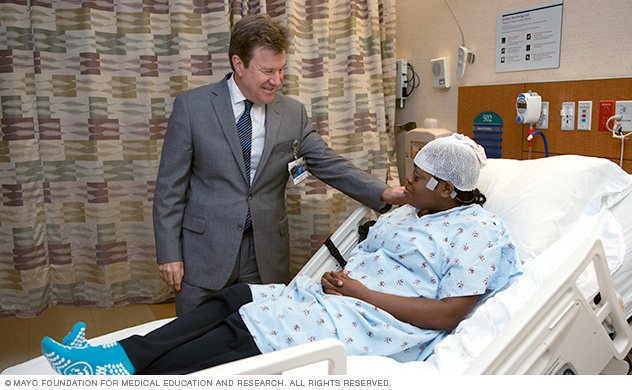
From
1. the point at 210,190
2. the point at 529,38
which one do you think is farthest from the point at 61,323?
the point at 529,38

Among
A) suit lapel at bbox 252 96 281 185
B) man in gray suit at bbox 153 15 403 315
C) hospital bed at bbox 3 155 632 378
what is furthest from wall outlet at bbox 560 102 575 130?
suit lapel at bbox 252 96 281 185

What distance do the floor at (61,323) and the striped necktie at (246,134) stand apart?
5.00ft

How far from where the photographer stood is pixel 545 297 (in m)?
1.32

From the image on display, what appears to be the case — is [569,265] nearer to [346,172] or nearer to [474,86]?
[346,172]

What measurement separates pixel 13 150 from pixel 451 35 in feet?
8.75

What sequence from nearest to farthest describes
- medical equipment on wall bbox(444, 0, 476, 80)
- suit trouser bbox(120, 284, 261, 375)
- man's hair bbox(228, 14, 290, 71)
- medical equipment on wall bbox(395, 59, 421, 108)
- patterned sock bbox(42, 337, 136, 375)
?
1. patterned sock bbox(42, 337, 136, 375)
2. suit trouser bbox(120, 284, 261, 375)
3. man's hair bbox(228, 14, 290, 71)
4. medical equipment on wall bbox(444, 0, 476, 80)
5. medical equipment on wall bbox(395, 59, 421, 108)

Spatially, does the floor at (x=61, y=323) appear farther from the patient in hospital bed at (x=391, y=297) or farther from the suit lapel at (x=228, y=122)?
the patient in hospital bed at (x=391, y=297)

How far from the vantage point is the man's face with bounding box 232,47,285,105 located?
1992 mm

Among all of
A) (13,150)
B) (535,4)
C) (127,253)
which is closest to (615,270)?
(535,4)

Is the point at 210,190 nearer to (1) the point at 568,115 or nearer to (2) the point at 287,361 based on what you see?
(2) the point at 287,361

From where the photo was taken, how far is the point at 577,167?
193 cm

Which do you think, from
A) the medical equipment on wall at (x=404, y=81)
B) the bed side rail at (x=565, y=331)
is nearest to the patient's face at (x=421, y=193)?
the bed side rail at (x=565, y=331)

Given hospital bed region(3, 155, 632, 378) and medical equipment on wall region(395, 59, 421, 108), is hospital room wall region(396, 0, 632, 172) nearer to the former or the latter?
medical equipment on wall region(395, 59, 421, 108)

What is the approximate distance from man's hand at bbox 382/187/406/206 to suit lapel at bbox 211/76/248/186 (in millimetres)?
597
